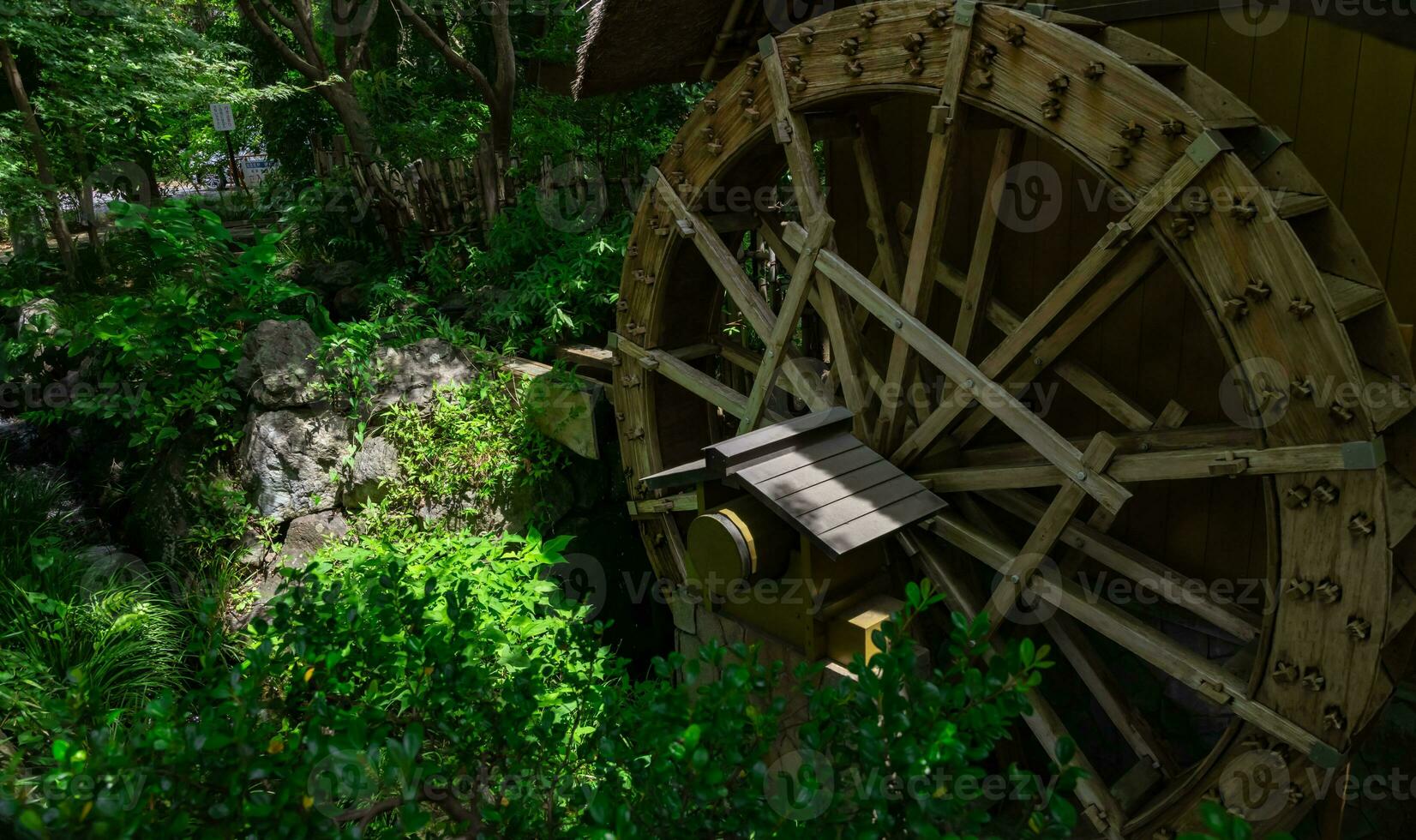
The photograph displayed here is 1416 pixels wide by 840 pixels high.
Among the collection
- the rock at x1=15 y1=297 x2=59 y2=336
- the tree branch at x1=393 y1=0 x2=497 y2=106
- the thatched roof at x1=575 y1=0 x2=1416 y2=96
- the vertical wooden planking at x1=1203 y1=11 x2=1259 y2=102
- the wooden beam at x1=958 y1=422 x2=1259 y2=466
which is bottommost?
the wooden beam at x1=958 y1=422 x2=1259 y2=466

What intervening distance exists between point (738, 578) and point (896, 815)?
1713 millimetres

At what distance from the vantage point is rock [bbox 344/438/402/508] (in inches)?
224

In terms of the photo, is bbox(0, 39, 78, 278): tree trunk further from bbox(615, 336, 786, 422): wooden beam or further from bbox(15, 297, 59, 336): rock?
bbox(615, 336, 786, 422): wooden beam

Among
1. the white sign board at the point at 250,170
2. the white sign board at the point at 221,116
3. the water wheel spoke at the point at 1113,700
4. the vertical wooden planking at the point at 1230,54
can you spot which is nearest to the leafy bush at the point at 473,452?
the water wheel spoke at the point at 1113,700

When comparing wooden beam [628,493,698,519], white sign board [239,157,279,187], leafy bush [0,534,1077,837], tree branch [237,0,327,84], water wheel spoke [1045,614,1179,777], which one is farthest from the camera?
white sign board [239,157,279,187]

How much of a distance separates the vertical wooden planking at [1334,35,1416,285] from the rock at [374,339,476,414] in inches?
186

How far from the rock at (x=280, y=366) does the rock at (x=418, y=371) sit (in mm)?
416

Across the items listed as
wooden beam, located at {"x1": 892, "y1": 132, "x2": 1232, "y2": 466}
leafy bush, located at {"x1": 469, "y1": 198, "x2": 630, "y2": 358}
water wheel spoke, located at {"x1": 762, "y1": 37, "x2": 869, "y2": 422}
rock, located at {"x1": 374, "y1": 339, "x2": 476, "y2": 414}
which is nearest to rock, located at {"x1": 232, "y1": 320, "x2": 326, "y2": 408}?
rock, located at {"x1": 374, "y1": 339, "x2": 476, "y2": 414}

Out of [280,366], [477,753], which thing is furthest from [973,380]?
[280,366]

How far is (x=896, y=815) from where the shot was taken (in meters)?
1.71

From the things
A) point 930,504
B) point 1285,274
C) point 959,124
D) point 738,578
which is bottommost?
point 738,578

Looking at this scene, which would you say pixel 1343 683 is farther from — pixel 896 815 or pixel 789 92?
pixel 789 92

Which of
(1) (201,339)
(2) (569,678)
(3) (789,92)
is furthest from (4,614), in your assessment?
(3) (789,92)

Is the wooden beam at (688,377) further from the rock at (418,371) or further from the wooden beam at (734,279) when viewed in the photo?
the rock at (418,371)
